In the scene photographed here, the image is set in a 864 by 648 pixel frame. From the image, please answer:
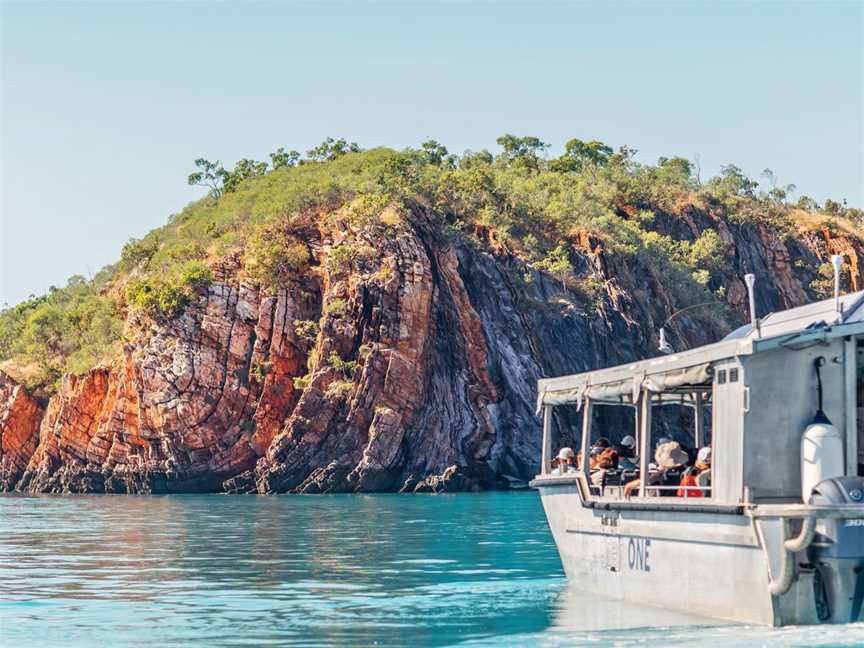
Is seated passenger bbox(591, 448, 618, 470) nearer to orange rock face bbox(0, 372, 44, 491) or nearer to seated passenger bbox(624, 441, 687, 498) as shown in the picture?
seated passenger bbox(624, 441, 687, 498)

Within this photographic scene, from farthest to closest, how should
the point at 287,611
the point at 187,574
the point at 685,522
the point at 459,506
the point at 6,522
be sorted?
→ the point at 459,506
the point at 6,522
the point at 187,574
the point at 287,611
the point at 685,522

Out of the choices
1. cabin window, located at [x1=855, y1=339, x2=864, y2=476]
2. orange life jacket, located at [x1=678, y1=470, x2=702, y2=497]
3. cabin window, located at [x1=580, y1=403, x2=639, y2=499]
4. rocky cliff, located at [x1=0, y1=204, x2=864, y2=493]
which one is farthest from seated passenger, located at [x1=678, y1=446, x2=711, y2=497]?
rocky cliff, located at [x1=0, y1=204, x2=864, y2=493]

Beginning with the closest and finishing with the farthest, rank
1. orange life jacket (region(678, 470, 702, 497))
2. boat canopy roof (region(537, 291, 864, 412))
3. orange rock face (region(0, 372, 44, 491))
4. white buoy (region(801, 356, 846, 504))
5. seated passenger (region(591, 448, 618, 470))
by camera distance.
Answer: white buoy (region(801, 356, 846, 504)) < boat canopy roof (region(537, 291, 864, 412)) < orange life jacket (region(678, 470, 702, 497)) < seated passenger (region(591, 448, 618, 470)) < orange rock face (region(0, 372, 44, 491))

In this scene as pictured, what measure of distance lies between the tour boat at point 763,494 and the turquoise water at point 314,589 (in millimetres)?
440

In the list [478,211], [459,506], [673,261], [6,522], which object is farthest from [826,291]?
[6,522]

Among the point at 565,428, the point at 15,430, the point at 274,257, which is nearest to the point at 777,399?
the point at 565,428

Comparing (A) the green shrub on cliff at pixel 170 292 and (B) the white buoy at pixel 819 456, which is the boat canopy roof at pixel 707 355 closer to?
(B) the white buoy at pixel 819 456

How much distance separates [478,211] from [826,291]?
27.1 metres

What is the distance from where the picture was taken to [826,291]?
309 ft

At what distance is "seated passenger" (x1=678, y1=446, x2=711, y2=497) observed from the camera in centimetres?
1866

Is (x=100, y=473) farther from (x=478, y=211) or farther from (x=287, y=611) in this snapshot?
(x=287, y=611)

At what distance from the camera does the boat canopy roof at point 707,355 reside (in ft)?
56.9

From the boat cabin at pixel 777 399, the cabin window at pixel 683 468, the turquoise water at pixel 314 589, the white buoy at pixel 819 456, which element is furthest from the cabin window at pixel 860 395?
the turquoise water at pixel 314 589

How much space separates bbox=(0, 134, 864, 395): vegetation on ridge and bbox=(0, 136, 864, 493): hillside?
198mm
